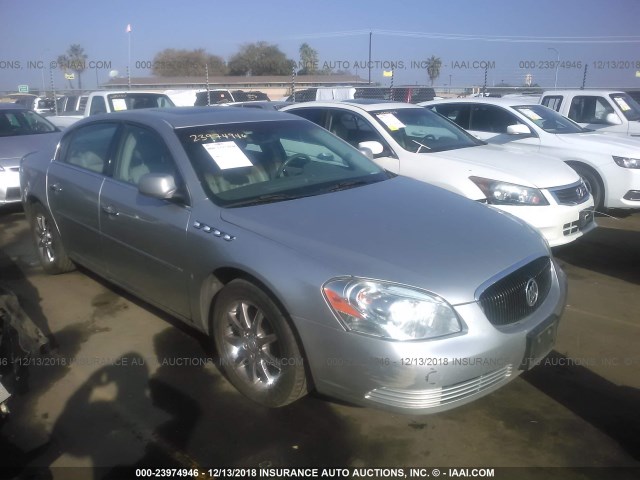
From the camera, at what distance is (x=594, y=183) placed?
24.5 ft

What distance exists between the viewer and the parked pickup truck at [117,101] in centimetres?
1179

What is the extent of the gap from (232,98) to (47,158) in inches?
527

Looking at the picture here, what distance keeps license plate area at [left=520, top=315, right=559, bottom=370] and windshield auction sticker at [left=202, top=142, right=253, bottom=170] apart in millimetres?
2057

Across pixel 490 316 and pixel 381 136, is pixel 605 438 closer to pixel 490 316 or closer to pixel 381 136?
pixel 490 316

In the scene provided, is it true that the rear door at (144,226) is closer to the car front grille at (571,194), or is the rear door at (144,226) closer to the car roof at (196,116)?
the car roof at (196,116)

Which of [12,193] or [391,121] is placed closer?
[391,121]

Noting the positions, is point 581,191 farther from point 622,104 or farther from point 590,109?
point 622,104

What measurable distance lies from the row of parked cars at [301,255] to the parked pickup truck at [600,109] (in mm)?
7780

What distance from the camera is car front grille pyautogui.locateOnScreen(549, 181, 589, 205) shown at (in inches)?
210

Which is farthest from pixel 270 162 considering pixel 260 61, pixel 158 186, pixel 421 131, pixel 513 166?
pixel 260 61

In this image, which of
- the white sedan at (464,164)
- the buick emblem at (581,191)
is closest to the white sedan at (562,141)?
the white sedan at (464,164)

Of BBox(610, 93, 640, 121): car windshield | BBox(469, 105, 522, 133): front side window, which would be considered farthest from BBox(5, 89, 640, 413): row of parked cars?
BBox(610, 93, 640, 121): car windshield

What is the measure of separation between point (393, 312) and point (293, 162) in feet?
5.69

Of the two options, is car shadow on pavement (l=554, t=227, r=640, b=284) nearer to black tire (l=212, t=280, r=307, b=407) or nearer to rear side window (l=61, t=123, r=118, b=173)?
black tire (l=212, t=280, r=307, b=407)
